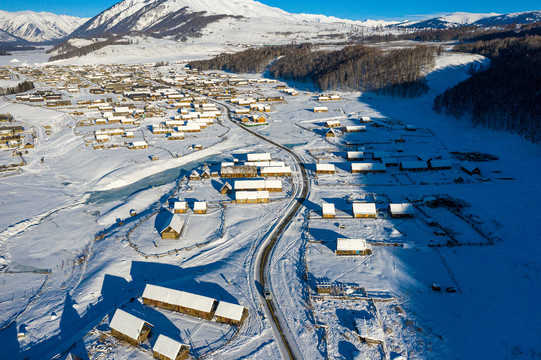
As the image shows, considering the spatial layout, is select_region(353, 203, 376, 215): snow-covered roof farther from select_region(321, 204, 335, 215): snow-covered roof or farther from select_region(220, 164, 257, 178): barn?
select_region(220, 164, 257, 178): barn

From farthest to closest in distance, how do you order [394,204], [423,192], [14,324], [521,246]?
[423,192], [394,204], [521,246], [14,324]

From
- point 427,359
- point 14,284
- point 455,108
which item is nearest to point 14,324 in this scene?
point 14,284

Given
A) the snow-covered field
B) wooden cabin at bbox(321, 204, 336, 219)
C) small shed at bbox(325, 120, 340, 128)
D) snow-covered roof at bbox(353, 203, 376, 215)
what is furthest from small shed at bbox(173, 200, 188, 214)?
small shed at bbox(325, 120, 340, 128)

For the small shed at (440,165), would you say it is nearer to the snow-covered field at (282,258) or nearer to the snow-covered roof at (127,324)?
the snow-covered field at (282,258)

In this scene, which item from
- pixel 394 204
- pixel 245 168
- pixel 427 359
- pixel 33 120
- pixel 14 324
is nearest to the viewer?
pixel 427 359

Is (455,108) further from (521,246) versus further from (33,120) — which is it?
(33,120)

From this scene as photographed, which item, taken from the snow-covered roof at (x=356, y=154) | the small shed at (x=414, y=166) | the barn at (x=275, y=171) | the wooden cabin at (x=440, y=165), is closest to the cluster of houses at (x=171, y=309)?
the barn at (x=275, y=171)
